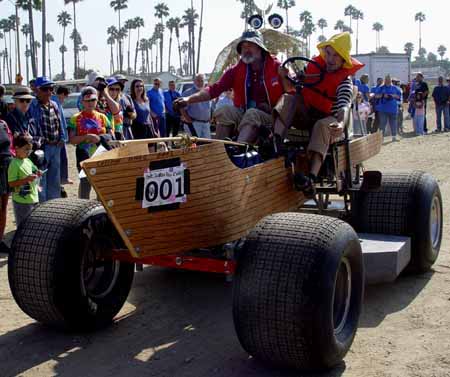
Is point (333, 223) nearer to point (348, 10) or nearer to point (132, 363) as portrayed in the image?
point (132, 363)

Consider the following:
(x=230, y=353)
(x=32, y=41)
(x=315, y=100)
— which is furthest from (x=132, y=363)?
(x=32, y=41)

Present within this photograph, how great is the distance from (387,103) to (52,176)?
1293cm

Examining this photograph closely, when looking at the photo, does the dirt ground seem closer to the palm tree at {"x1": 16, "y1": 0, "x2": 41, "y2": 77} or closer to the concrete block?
the concrete block

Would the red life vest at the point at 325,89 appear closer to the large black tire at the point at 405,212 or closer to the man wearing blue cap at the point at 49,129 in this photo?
the large black tire at the point at 405,212

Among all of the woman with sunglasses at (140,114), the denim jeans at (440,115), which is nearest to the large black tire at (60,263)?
the woman with sunglasses at (140,114)

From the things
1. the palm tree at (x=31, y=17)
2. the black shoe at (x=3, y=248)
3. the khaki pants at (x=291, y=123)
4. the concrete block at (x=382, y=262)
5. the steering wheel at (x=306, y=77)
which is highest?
the palm tree at (x=31, y=17)

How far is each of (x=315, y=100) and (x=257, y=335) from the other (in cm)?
290

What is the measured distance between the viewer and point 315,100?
243 inches

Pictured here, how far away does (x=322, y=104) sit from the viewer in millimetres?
6160

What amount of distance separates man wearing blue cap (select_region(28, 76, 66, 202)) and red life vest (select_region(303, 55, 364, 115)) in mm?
3538

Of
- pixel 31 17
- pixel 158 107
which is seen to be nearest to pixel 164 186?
pixel 158 107

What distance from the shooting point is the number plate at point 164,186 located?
4.12 metres

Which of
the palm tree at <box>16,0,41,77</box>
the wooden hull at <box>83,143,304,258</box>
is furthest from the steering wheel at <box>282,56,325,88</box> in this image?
the palm tree at <box>16,0,41,77</box>

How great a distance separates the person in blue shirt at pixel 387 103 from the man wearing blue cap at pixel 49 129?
1258 cm
